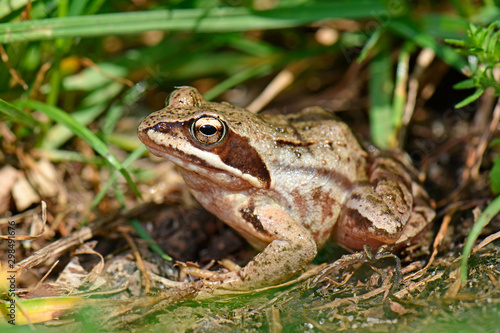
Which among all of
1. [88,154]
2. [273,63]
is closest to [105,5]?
[88,154]

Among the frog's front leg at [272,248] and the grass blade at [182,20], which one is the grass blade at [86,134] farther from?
the frog's front leg at [272,248]

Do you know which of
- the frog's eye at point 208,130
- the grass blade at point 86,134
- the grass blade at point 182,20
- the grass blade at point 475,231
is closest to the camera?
the grass blade at point 475,231

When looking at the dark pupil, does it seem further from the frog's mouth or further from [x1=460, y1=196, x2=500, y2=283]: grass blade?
[x1=460, y1=196, x2=500, y2=283]: grass blade

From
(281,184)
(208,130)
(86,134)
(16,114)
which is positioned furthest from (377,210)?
(16,114)

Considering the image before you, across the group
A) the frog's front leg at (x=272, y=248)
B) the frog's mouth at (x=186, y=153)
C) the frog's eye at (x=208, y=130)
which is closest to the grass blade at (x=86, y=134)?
the frog's mouth at (x=186, y=153)

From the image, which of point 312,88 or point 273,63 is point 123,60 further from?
point 312,88

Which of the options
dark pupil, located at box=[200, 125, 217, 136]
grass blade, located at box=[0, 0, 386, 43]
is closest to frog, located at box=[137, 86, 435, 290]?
dark pupil, located at box=[200, 125, 217, 136]

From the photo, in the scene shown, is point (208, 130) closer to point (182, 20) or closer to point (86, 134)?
point (86, 134)
